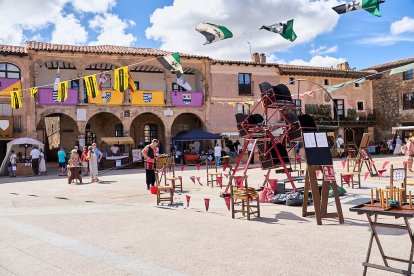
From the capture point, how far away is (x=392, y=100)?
111ft

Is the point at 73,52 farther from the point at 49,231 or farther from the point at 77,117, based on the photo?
the point at 49,231

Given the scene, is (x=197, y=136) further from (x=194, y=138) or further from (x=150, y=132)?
(x=150, y=132)

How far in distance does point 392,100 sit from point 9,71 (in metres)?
29.8

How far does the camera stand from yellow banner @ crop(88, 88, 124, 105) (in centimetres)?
2492

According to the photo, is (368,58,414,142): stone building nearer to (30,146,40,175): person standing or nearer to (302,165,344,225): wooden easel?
(30,146,40,175): person standing

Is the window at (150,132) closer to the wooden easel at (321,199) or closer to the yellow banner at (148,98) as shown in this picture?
the yellow banner at (148,98)

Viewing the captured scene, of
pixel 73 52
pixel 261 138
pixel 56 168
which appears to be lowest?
pixel 56 168

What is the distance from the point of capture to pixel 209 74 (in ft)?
92.5

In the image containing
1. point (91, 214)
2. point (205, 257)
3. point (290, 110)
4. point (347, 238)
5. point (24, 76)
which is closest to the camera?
point (205, 257)

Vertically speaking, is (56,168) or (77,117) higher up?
(77,117)

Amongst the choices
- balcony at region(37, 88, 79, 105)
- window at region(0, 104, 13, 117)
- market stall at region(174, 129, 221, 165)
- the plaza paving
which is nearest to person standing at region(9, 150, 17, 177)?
window at region(0, 104, 13, 117)

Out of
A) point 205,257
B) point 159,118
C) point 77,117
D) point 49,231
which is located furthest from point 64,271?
point 159,118

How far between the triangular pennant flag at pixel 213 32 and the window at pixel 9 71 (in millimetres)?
16872

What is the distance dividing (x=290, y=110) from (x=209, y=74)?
1867 cm
